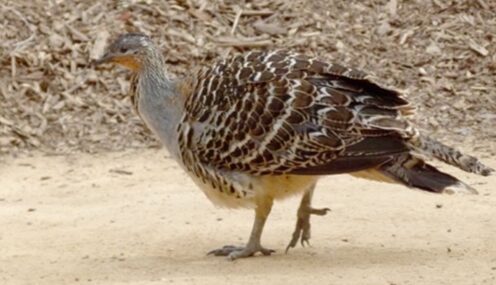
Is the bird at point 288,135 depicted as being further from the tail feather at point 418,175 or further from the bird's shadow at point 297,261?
the bird's shadow at point 297,261

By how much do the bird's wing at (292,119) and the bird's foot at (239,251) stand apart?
21.1 inches

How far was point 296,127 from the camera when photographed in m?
8.76

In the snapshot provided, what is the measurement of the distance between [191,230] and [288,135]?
4.91 ft

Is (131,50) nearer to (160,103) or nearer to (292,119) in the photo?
(160,103)

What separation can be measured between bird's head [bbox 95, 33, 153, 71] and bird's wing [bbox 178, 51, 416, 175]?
2.63 ft

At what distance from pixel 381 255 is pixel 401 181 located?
546mm

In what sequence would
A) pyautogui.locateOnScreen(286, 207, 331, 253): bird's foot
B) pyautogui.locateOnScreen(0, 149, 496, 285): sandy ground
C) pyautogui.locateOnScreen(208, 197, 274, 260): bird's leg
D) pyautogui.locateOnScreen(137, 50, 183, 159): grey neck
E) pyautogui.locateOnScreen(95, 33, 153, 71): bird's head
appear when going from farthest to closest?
pyautogui.locateOnScreen(95, 33, 153, 71): bird's head, pyautogui.locateOnScreen(137, 50, 183, 159): grey neck, pyautogui.locateOnScreen(286, 207, 331, 253): bird's foot, pyautogui.locateOnScreen(208, 197, 274, 260): bird's leg, pyautogui.locateOnScreen(0, 149, 496, 285): sandy ground

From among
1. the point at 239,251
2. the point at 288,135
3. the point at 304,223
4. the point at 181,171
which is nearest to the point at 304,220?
the point at 304,223

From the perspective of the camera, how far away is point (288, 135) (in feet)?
28.8

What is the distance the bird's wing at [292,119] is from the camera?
8.66 m

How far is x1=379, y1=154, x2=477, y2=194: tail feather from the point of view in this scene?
28.1 ft

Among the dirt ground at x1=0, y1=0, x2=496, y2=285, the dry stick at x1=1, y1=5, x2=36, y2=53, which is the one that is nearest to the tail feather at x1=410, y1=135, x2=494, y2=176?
the dirt ground at x1=0, y1=0, x2=496, y2=285

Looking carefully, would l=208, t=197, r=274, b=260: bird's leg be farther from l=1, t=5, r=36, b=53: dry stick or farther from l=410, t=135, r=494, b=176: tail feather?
l=1, t=5, r=36, b=53: dry stick

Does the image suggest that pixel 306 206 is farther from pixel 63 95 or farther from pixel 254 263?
pixel 63 95
